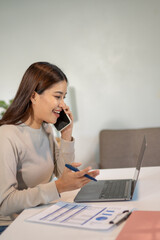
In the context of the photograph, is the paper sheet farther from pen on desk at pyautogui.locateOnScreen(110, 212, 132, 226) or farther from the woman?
the woman

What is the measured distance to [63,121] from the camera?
1.83 m

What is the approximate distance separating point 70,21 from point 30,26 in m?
0.41

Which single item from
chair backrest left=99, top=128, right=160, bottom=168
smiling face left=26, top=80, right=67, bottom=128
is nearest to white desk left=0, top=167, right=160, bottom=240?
smiling face left=26, top=80, right=67, bottom=128

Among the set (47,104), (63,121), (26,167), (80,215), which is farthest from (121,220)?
(63,121)

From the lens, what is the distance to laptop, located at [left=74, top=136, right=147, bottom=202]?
1246 mm

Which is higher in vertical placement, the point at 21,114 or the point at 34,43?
the point at 34,43

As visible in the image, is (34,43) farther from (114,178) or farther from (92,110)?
(114,178)

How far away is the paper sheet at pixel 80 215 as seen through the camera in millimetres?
986

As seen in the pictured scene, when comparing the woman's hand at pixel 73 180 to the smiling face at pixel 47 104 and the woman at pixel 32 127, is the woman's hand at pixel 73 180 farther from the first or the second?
the smiling face at pixel 47 104

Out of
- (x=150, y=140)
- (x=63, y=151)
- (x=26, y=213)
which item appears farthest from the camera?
(x=150, y=140)

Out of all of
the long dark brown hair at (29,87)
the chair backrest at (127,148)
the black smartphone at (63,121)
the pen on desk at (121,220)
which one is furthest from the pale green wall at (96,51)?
the pen on desk at (121,220)

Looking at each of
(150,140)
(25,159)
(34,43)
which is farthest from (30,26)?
(25,159)

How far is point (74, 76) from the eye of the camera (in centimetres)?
308

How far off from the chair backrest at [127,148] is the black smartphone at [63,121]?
46.1 inches
